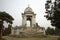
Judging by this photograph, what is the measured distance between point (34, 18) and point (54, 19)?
16177 mm

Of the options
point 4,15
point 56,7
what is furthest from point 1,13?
point 56,7

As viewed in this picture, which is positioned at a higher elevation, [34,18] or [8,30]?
[34,18]

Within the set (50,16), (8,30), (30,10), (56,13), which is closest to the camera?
(56,13)

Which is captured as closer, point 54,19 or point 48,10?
point 54,19

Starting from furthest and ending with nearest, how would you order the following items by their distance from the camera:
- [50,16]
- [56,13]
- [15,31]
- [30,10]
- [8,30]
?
1. [8,30]
2. [30,10]
3. [15,31]
4. [50,16]
5. [56,13]

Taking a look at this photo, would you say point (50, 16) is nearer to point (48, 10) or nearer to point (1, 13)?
point (48, 10)

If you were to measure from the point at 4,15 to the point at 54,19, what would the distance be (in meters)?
26.7

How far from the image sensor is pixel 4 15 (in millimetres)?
51406

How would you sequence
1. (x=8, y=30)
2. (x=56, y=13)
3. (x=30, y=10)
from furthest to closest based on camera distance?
(x=8, y=30), (x=30, y=10), (x=56, y=13)

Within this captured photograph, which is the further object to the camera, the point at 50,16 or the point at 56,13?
the point at 50,16

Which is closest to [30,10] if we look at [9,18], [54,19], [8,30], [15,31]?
[15,31]

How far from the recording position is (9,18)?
5188 cm

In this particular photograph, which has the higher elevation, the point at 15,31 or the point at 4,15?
the point at 4,15

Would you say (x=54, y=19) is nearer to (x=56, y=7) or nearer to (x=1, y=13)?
(x=56, y=7)
